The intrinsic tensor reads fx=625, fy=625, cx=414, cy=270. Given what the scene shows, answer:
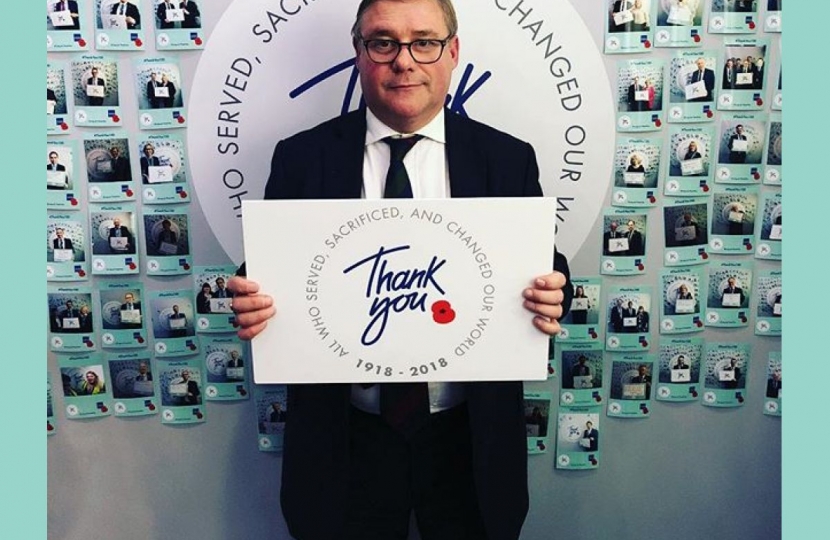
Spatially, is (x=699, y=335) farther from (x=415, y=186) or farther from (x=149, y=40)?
(x=149, y=40)

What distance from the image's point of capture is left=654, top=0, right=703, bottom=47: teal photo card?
193 centimetres

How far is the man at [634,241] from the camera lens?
A: 2029 mm

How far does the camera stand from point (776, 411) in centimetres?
215

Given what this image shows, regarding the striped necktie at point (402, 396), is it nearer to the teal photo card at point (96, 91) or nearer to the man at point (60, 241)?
the teal photo card at point (96, 91)

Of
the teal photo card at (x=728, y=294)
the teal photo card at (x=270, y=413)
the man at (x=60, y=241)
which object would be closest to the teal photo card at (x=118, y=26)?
the man at (x=60, y=241)

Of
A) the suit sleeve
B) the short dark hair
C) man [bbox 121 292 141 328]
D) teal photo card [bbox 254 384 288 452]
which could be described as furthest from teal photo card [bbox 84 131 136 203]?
the suit sleeve

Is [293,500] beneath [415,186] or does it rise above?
beneath

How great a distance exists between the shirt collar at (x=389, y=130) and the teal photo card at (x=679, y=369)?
1.07 m

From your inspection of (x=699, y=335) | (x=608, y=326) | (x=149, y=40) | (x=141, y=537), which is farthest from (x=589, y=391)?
(x=149, y=40)

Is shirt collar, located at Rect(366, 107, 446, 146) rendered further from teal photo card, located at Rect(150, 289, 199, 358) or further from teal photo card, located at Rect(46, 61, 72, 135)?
teal photo card, located at Rect(46, 61, 72, 135)

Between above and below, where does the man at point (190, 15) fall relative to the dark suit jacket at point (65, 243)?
above

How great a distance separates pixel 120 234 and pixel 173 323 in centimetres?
34

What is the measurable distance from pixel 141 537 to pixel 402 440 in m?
1.19

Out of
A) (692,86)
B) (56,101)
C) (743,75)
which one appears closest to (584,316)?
(692,86)
